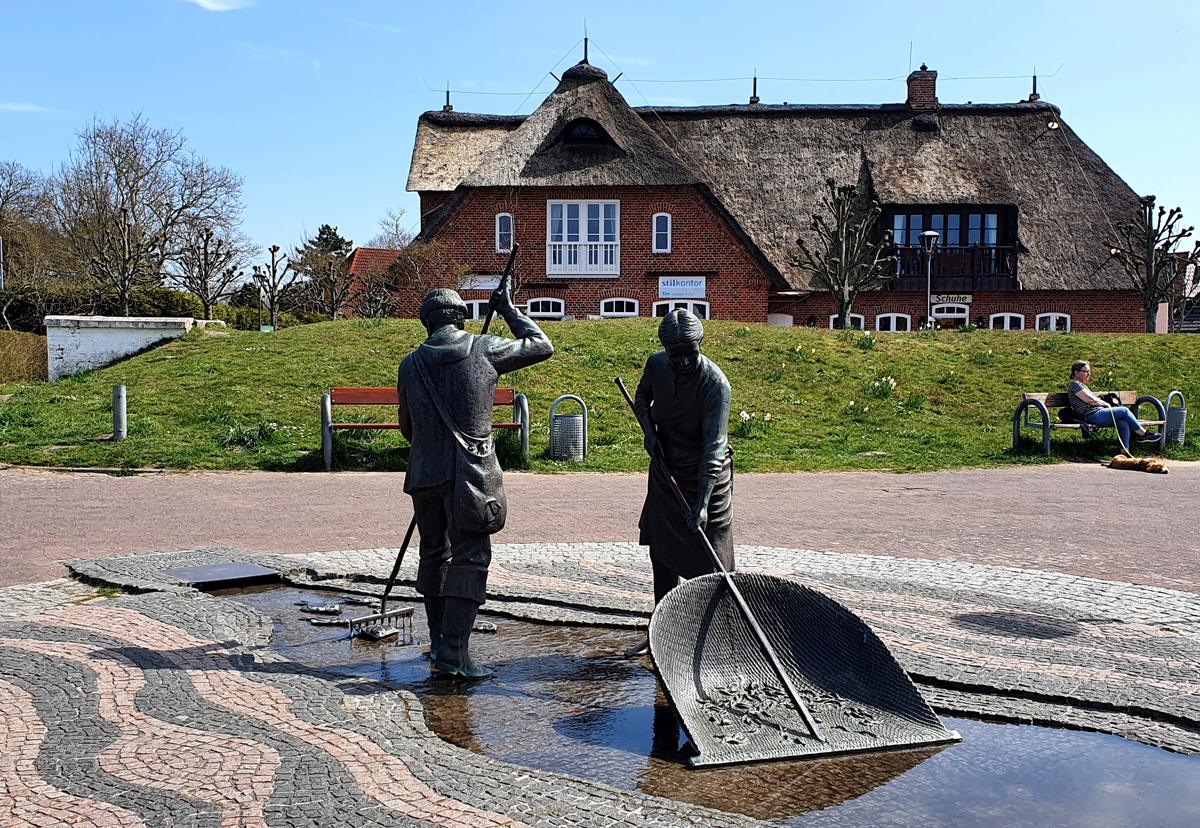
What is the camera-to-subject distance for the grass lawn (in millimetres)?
14828

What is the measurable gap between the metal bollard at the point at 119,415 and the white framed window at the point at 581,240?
19257 millimetres

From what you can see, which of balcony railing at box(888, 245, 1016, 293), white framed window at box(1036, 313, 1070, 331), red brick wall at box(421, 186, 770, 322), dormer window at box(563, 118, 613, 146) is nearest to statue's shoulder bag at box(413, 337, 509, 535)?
red brick wall at box(421, 186, 770, 322)

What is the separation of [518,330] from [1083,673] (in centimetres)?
318

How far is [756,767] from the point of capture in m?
4.20

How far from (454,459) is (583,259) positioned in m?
28.6

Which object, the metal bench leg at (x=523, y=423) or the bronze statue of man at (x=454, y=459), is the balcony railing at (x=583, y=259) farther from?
the bronze statue of man at (x=454, y=459)

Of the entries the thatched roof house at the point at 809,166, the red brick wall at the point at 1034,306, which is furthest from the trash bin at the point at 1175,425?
the red brick wall at the point at 1034,306

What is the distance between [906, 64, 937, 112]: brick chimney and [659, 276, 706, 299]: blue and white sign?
1156 centimetres

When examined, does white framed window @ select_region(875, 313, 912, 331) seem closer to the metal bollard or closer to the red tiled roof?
the red tiled roof

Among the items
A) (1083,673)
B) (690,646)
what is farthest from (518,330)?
(1083,673)

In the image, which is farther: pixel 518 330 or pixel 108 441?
pixel 108 441

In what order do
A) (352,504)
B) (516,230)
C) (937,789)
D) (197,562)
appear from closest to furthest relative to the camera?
(937,789)
(197,562)
(352,504)
(516,230)

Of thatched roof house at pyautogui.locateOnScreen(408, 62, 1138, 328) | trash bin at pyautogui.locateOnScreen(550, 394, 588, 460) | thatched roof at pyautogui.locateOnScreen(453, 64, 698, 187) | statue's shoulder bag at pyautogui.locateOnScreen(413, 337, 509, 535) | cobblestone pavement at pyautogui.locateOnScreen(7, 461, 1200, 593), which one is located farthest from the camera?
thatched roof house at pyautogui.locateOnScreen(408, 62, 1138, 328)

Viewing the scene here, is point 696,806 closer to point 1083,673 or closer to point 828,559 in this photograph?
point 1083,673
